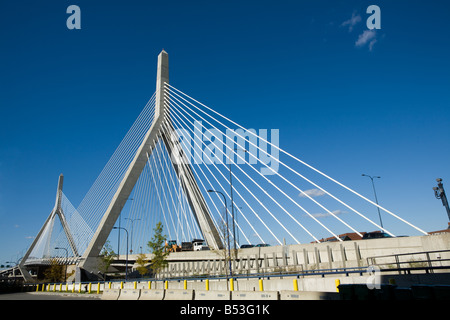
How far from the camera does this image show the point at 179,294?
44.1ft

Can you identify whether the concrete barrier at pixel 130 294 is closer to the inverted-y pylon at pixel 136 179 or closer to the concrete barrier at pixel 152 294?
the concrete barrier at pixel 152 294

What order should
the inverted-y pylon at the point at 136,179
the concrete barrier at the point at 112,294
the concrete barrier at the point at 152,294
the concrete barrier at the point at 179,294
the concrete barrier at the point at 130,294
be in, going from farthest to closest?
the inverted-y pylon at the point at 136,179, the concrete barrier at the point at 112,294, the concrete barrier at the point at 130,294, the concrete barrier at the point at 152,294, the concrete barrier at the point at 179,294

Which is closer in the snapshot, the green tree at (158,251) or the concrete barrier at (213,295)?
the concrete barrier at (213,295)

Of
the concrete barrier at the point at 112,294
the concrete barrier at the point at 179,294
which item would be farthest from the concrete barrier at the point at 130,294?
the concrete barrier at the point at 179,294

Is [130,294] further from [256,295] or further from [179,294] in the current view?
[256,295]

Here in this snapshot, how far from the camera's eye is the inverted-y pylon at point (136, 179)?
28938 millimetres

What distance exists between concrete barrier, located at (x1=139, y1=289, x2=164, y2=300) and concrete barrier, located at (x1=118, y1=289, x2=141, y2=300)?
31 cm

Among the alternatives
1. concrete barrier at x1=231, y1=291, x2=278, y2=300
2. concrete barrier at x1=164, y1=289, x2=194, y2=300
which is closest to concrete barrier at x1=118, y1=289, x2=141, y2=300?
concrete barrier at x1=164, y1=289, x2=194, y2=300

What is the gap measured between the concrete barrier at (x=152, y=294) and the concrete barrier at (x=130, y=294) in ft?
1.03

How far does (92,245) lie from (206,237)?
11067mm

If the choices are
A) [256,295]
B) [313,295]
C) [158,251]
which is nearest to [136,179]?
[158,251]

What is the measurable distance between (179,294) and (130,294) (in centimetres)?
390

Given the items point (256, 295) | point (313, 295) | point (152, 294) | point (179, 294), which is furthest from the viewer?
point (152, 294)

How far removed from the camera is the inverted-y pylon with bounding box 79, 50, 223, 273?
94.9ft
